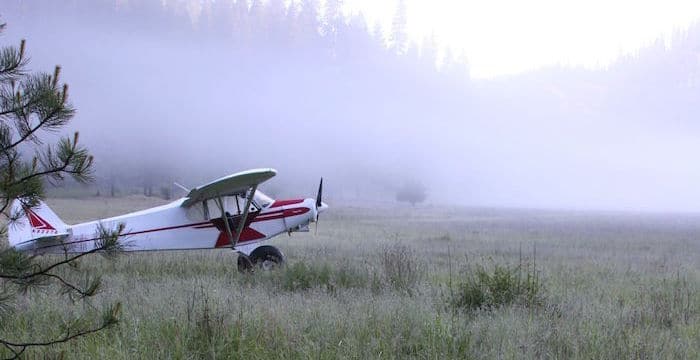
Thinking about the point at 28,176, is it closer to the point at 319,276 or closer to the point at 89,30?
the point at 319,276

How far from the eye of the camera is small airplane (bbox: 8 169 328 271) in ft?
34.1

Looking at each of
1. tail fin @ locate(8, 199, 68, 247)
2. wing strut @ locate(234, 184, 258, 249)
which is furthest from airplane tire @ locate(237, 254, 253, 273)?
tail fin @ locate(8, 199, 68, 247)

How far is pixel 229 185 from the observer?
1050cm

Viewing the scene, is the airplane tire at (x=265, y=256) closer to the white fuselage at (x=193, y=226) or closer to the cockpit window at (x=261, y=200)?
the white fuselage at (x=193, y=226)

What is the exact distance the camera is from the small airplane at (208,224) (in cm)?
1040

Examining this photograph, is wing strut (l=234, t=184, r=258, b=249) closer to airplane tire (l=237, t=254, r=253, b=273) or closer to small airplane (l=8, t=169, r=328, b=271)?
small airplane (l=8, t=169, r=328, b=271)

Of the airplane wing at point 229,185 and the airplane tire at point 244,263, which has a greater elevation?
the airplane wing at point 229,185

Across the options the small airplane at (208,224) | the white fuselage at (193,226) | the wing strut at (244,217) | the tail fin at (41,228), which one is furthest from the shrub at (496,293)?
the tail fin at (41,228)

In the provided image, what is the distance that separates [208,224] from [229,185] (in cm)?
125

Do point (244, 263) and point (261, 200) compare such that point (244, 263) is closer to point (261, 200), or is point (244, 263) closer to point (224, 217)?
→ point (224, 217)

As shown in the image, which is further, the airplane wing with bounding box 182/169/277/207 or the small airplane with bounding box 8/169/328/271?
the small airplane with bounding box 8/169/328/271

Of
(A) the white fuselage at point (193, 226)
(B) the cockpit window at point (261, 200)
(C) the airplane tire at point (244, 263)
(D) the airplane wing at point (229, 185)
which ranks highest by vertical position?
(D) the airplane wing at point (229, 185)

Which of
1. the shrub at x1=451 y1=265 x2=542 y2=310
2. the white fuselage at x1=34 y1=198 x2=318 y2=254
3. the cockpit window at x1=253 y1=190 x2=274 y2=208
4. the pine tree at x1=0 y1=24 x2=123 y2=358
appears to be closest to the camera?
the pine tree at x1=0 y1=24 x2=123 y2=358

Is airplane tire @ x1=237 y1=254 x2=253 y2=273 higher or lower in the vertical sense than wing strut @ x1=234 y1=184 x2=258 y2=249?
lower
